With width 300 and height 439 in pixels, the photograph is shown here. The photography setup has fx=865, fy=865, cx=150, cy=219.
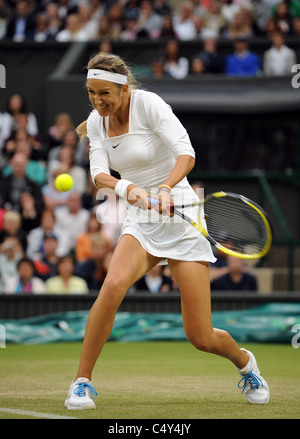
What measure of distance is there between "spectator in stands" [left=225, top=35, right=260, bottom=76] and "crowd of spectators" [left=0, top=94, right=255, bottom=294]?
108 inches

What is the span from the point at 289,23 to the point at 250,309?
625cm

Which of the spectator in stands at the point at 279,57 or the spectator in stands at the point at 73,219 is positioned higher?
the spectator in stands at the point at 279,57

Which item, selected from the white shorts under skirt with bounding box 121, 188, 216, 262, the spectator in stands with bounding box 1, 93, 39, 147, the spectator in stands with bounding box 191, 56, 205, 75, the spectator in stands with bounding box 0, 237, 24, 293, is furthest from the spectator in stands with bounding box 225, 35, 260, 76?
the white shorts under skirt with bounding box 121, 188, 216, 262

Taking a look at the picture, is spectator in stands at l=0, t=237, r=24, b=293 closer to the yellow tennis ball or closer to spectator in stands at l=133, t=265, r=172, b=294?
spectator in stands at l=133, t=265, r=172, b=294

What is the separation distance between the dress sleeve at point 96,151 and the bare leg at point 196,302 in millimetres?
673

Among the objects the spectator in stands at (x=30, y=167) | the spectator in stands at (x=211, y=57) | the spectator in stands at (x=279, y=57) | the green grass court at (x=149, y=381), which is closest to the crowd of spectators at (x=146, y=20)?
the spectator in stands at (x=279, y=57)

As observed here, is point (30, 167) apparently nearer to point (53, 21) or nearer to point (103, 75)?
point (53, 21)

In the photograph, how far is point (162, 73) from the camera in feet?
43.3

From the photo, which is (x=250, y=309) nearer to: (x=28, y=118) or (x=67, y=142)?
(x=67, y=142)

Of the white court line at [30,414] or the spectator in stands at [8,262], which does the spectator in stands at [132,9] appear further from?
the white court line at [30,414]

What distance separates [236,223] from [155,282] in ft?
14.2

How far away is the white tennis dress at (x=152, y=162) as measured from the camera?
16.0 ft

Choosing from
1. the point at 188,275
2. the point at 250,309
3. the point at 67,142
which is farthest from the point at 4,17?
the point at 188,275
